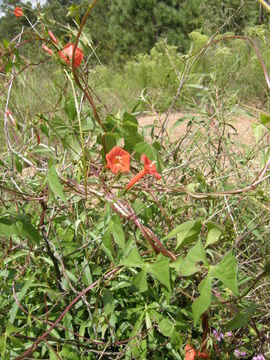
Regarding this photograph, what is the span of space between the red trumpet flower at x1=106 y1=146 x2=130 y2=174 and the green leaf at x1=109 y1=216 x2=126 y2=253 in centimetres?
10

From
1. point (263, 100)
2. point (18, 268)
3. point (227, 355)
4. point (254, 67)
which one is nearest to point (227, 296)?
point (227, 355)

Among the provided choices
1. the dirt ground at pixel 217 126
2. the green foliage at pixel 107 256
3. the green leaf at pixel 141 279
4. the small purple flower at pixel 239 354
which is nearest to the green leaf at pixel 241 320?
the green foliage at pixel 107 256

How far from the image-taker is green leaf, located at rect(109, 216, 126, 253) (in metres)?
0.72

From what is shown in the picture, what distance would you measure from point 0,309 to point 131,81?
559 cm

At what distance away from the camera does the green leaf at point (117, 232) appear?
2.37 feet

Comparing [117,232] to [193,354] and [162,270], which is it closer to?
[162,270]

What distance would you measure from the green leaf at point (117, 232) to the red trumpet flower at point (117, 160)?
0.10 metres

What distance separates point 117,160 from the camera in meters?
0.82

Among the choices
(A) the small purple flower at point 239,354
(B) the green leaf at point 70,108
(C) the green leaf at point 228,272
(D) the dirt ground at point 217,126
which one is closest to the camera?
(C) the green leaf at point 228,272

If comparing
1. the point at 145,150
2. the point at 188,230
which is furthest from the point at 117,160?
the point at 188,230

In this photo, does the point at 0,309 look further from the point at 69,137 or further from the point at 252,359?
the point at 252,359

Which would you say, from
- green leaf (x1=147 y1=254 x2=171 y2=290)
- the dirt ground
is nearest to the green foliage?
green leaf (x1=147 y1=254 x2=171 y2=290)

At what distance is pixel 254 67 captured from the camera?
4.70 meters

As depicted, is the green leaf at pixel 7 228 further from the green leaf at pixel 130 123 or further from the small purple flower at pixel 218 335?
the small purple flower at pixel 218 335
